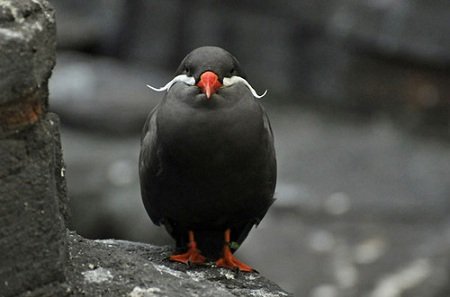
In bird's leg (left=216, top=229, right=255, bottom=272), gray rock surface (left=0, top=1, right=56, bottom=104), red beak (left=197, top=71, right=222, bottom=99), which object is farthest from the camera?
bird's leg (left=216, top=229, right=255, bottom=272)

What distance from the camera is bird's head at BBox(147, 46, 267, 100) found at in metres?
3.50

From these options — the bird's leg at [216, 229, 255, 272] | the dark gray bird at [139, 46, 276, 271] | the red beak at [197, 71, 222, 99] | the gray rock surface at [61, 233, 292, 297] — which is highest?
the red beak at [197, 71, 222, 99]

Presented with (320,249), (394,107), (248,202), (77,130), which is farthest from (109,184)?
(248,202)

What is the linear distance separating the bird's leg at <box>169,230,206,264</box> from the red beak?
67 cm

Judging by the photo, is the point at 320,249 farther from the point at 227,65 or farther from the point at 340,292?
the point at 227,65

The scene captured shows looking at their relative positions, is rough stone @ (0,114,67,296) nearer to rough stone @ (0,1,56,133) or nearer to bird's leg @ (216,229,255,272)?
rough stone @ (0,1,56,133)

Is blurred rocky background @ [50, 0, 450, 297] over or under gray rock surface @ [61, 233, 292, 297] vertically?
over

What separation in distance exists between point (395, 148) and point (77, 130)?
8.84ft

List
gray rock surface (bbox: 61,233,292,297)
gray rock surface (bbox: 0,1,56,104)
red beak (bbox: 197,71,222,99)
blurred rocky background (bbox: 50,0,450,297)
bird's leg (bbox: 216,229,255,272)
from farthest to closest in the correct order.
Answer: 1. blurred rocky background (bbox: 50,0,450,297)
2. bird's leg (bbox: 216,229,255,272)
3. red beak (bbox: 197,71,222,99)
4. gray rock surface (bbox: 61,233,292,297)
5. gray rock surface (bbox: 0,1,56,104)

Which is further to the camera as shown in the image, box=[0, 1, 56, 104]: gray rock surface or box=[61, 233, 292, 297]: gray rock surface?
box=[61, 233, 292, 297]: gray rock surface

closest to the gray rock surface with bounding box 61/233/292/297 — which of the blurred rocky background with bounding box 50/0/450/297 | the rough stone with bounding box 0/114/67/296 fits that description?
the rough stone with bounding box 0/114/67/296

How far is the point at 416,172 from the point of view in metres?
7.96

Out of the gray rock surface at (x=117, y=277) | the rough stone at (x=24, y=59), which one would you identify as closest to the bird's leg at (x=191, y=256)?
the gray rock surface at (x=117, y=277)

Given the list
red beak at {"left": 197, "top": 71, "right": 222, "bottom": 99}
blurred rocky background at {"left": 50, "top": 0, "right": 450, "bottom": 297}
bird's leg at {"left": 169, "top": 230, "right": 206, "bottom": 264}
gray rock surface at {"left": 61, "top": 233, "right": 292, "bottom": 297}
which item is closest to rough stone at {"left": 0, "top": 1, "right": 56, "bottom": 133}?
gray rock surface at {"left": 61, "top": 233, "right": 292, "bottom": 297}
